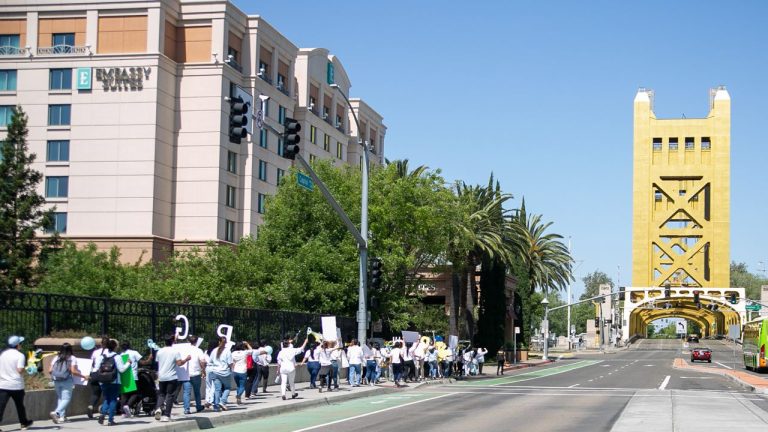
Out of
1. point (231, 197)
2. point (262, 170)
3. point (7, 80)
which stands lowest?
point (231, 197)

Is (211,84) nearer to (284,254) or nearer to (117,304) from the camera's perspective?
(284,254)

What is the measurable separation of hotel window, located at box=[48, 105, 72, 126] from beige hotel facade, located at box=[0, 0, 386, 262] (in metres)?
0.08

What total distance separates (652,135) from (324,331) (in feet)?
381

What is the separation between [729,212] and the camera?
138 m

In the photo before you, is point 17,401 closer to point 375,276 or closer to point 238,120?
point 238,120

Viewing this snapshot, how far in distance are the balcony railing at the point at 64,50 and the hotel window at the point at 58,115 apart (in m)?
3.36

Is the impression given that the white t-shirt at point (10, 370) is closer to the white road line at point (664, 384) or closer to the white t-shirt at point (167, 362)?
the white t-shirt at point (167, 362)

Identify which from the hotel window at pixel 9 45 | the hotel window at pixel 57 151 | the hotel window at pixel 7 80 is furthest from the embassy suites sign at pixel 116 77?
the hotel window at pixel 9 45

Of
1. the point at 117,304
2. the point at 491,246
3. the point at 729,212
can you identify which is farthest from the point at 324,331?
the point at 729,212

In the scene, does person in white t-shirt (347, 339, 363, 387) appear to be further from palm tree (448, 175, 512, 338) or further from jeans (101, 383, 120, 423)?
palm tree (448, 175, 512, 338)

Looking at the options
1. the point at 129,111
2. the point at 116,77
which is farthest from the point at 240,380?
the point at 116,77

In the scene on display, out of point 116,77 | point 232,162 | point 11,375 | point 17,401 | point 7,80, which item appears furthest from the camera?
point 232,162

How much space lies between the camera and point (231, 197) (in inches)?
2571

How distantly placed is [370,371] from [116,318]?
47.7ft
